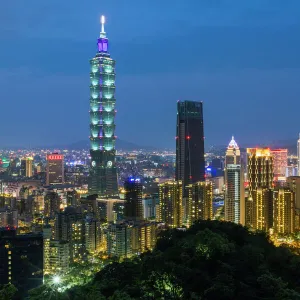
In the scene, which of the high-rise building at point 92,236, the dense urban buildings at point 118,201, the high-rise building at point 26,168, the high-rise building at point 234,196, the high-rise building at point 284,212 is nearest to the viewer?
the dense urban buildings at point 118,201

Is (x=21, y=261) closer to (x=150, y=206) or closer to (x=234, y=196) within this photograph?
(x=234, y=196)

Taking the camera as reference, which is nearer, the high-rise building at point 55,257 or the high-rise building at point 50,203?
the high-rise building at point 55,257

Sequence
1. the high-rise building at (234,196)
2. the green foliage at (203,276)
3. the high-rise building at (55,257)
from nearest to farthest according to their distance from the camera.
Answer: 1. the green foliage at (203,276)
2. the high-rise building at (55,257)
3. the high-rise building at (234,196)

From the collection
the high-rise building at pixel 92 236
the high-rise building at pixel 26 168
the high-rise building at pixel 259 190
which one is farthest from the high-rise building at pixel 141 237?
the high-rise building at pixel 26 168

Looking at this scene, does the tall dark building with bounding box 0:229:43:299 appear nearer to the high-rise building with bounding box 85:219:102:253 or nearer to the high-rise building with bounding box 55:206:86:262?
the high-rise building with bounding box 55:206:86:262

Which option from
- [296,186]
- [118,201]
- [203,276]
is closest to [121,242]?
[118,201]

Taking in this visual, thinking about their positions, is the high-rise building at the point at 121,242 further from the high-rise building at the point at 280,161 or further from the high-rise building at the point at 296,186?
the high-rise building at the point at 280,161

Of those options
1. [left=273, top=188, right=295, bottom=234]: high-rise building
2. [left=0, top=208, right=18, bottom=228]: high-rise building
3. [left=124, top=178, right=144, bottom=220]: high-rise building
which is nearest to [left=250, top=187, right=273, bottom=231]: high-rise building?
[left=273, top=188, right=295, bottom=234]: high-rise building
